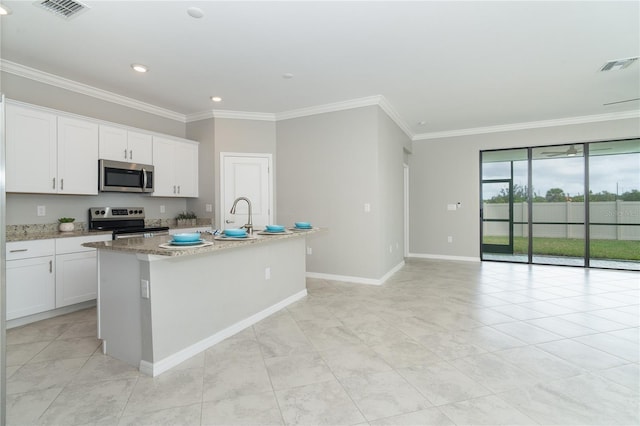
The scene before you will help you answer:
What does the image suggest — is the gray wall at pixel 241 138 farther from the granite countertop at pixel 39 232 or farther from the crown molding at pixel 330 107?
the granite countertop at pixel 39 232

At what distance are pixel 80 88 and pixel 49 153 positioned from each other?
1.05 metres

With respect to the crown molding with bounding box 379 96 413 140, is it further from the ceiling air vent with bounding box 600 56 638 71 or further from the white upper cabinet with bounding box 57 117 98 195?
the white upper cabinet with bounding box 57 117 98 195

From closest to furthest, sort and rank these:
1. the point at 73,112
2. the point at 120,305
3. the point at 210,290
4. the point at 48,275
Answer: the point at 120,305 < the point at 210,290 < the point at 48,275 < the point at 73,112

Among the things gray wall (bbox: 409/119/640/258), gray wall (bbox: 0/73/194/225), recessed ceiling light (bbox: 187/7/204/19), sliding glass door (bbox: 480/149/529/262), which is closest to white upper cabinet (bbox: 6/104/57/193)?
gray wall (bbox: 0/73/194/225)

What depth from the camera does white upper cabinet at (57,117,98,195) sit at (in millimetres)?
3510

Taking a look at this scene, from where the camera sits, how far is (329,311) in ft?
11.3

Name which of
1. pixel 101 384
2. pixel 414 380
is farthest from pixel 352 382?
pixel 101 384

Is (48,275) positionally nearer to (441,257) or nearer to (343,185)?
(343,185)

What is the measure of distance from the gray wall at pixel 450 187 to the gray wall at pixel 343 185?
5.75 ft

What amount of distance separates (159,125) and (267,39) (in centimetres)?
292

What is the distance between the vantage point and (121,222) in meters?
4.31

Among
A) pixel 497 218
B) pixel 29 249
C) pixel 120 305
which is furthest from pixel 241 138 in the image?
pixel 497 218

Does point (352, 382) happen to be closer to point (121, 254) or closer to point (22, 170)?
point (121, 254)

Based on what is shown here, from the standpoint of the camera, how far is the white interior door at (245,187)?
5.05m
